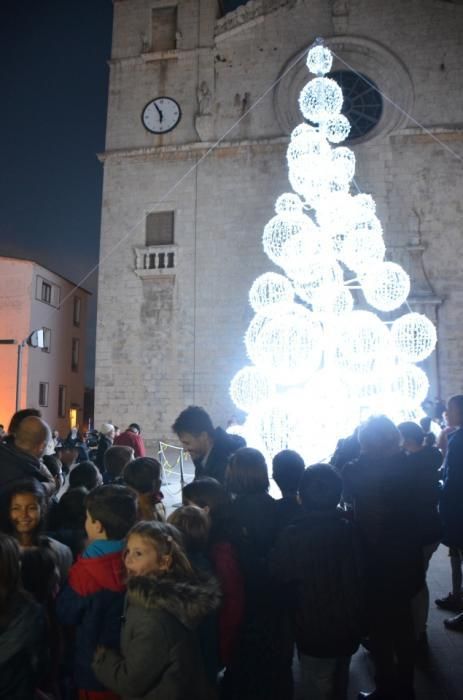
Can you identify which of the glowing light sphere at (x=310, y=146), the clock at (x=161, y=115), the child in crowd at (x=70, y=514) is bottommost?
the child in crowd at (x=70, y=514)

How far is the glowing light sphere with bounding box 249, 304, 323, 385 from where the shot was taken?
830 cm

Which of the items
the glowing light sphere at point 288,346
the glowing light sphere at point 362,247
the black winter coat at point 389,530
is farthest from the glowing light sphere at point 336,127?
the black winter coat at point 389,530

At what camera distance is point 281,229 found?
9.48 m

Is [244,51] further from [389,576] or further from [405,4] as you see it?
[389,576]

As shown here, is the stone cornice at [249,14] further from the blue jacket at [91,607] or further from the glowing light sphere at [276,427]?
the blue jacket at [91,607]

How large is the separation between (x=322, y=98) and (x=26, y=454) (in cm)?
865

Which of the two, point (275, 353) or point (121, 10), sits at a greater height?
point (121, 10)

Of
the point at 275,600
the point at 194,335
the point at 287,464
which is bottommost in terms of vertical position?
the point at 275,600

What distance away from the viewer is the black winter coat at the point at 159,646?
186cm

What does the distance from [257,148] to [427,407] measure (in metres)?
8.92

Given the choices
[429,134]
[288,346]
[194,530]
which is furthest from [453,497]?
[429,134]

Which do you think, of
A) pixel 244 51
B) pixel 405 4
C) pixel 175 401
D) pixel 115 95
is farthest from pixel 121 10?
pixel 175 401

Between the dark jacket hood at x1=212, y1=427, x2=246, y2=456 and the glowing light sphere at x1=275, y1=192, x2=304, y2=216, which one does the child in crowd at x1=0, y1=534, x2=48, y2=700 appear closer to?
the dark jacket hood at x1=212, y1=427, x2=246, y2=456

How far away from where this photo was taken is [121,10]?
57.1 ft
